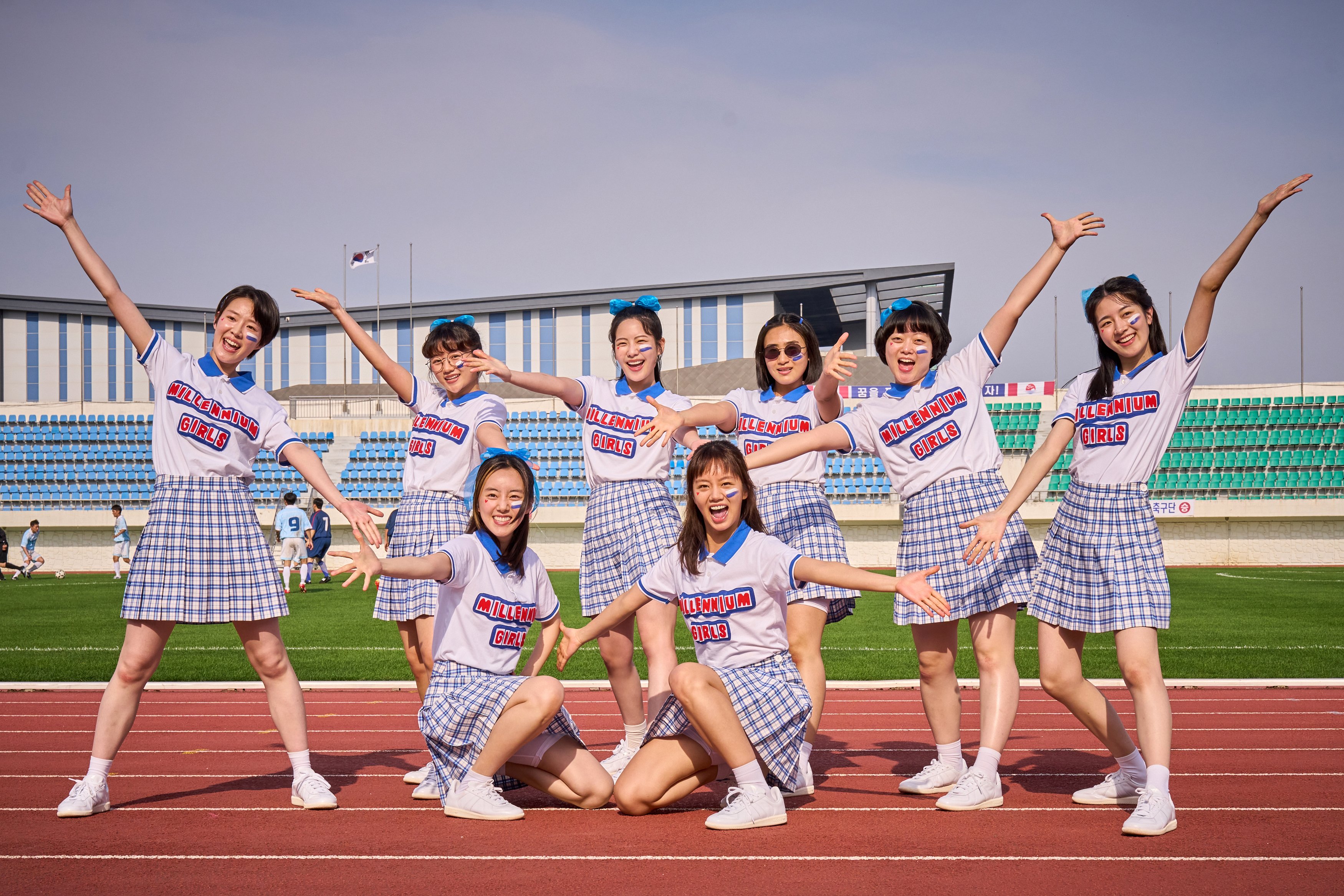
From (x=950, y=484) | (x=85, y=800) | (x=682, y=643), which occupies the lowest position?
(x=682, y=643)

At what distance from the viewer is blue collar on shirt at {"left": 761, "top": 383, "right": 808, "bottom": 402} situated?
199 inches

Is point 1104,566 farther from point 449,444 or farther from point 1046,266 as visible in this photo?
point 449,444

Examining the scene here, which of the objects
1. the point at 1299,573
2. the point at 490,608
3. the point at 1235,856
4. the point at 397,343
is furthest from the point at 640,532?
the point at 397,343

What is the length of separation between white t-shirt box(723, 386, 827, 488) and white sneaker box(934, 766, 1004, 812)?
1431mm

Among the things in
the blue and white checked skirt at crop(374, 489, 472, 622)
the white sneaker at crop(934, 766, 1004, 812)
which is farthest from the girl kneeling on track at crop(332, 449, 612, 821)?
the white sneaker at crop(934, 766, 1004, 812)

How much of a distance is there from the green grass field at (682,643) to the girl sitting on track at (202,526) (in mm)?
4061

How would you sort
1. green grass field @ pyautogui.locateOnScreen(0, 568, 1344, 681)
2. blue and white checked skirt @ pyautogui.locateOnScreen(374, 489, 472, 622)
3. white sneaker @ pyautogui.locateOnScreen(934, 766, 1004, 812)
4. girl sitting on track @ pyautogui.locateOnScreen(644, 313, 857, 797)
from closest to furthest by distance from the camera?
white sneaker @ pyautogui.locateOnScreen(934, 766, 1004, 812), girl sitting on track @ pyautogui.locateOnScreen(644, 313, 857, 797), blue and white checked skirt @ pyautogui.locateOnScreen(374, 489, 472, 622), green grass field @ pyautogui.locateOnScreen(0, 568, 1344, 681)

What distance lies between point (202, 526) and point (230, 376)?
0.67m

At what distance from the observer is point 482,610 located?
4.29m

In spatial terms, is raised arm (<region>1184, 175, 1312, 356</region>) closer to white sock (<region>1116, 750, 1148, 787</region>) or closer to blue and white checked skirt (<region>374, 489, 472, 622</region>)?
white sock (<region>1116, 750, 1148, 787</region>)

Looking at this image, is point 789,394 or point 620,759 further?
point 789,394

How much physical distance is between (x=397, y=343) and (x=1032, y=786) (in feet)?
123

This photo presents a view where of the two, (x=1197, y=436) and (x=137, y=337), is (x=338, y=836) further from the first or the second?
(x=1197, y=436)

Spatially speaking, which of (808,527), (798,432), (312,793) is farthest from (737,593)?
(312,793)
